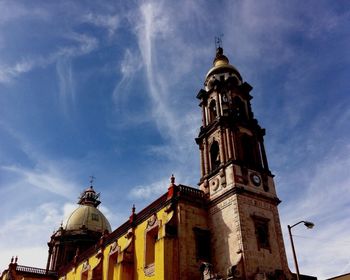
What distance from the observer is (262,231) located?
24.2 m

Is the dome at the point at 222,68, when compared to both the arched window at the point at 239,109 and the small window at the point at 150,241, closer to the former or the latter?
the arched window at the point at 239,109

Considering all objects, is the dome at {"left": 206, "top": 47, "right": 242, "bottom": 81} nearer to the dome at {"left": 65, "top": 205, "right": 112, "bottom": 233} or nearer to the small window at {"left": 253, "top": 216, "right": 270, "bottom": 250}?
the small window at {"left": 253, "top": 216, "right": 270, "bottom": 250}

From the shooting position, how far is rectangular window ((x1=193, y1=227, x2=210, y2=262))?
23969 mm

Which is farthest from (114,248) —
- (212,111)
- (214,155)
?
(212,111)

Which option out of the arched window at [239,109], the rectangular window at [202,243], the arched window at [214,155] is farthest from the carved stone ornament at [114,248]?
the arched window at [239,109]

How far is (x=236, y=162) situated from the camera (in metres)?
25.6

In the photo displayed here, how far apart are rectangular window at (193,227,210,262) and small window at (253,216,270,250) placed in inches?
125

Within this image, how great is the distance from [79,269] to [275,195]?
20.7 metres

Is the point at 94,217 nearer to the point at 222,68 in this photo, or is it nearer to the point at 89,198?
the point at 89,198

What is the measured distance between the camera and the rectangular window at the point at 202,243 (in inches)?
944

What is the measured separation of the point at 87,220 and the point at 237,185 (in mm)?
31869

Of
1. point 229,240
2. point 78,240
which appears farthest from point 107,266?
point 78,240

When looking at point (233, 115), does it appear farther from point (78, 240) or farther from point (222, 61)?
point (78, 240)

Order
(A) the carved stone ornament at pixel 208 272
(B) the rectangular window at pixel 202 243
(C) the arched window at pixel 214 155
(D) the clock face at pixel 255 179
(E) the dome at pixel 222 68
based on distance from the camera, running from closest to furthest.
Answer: (A) the carved stone ornament at pixel 208 272 → (B) the rectangular window at pixel 202 243 → (D) the clock face at pixel 255 179 → (C) the arched window at pixel 214 155 → (E) the dome at pixel 222 68
